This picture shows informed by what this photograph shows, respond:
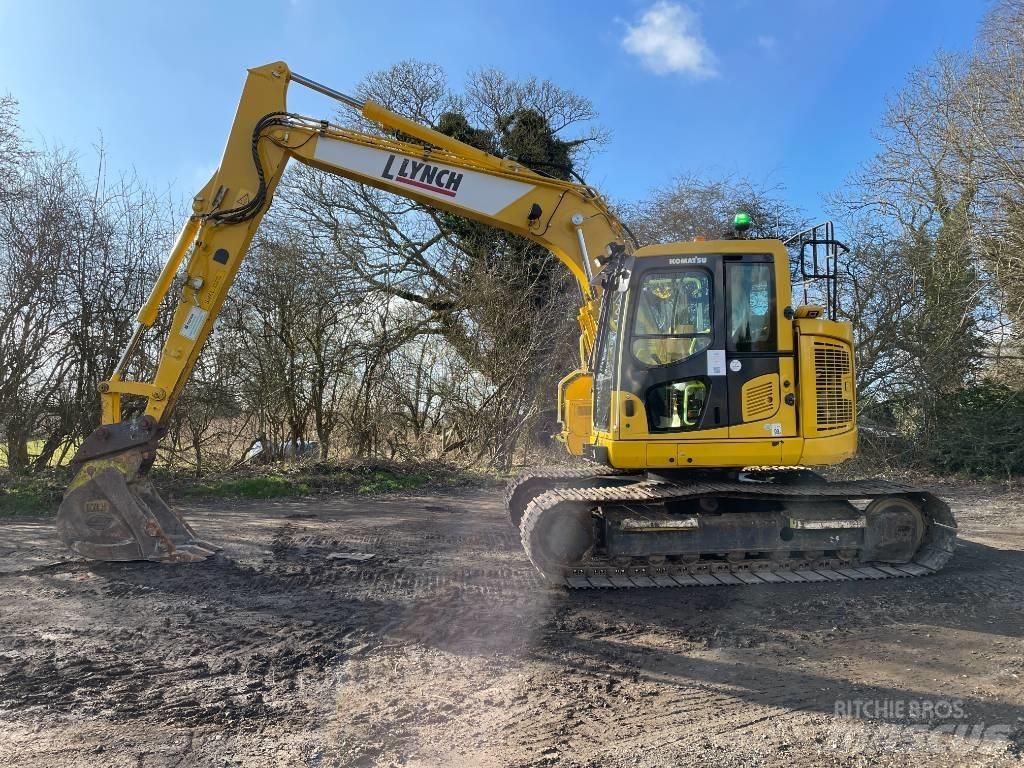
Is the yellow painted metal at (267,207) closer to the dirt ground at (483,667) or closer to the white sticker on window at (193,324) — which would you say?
the white sticker on window at (193,324)

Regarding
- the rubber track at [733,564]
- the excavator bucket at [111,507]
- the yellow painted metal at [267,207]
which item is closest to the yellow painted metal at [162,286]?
the yellow painted metal at [267,207]

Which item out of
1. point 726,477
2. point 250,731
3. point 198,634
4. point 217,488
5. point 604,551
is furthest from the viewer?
point 217,488

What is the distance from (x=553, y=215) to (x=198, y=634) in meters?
4.60

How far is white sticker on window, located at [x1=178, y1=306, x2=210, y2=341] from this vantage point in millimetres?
6062

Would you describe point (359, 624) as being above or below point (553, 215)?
below

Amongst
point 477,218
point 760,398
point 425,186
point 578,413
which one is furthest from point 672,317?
point 425,186

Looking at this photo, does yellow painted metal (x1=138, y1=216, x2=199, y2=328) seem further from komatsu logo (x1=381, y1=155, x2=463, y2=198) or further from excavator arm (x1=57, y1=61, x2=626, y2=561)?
komatsu logo (x1=381, y1=155, x2=463, y2=198)

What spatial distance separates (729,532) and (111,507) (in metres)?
5.01

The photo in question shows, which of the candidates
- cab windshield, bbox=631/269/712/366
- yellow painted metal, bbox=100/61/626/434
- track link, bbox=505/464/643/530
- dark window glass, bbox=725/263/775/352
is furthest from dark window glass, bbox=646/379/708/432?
track link, bbox=505/464/643/530

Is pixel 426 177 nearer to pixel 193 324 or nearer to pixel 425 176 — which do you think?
pixel 425 176

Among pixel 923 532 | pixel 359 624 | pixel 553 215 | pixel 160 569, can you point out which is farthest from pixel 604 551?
pixel 160 569

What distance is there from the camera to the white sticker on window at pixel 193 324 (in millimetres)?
6062

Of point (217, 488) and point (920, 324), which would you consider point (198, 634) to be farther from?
point (920, 324)

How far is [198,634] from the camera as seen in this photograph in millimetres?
4254
